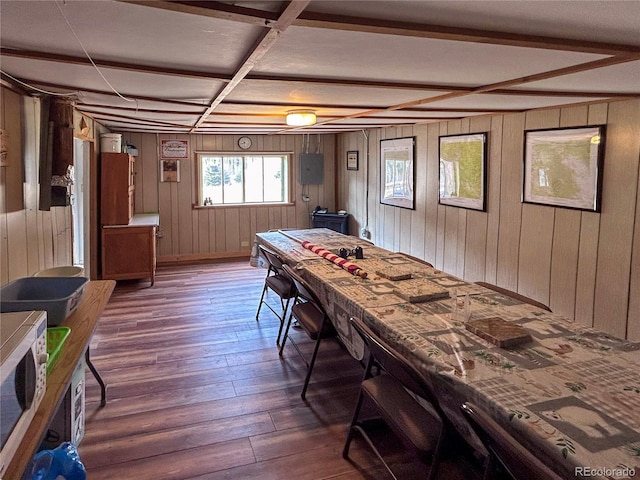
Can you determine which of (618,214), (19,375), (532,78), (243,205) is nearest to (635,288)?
(618,214)

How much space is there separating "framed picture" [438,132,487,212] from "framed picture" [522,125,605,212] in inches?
21.4

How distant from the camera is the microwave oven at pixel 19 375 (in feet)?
3.76

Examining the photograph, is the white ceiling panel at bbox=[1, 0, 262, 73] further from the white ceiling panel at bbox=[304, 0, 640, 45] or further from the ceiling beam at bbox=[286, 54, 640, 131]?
the ceiling beam at bbox=[286, 54, 640, 131]

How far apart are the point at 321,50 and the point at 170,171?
18.5ft

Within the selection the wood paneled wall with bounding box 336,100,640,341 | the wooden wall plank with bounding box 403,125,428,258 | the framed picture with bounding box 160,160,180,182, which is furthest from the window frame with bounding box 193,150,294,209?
the wooden wall plank with bounding box 403,125,428,258

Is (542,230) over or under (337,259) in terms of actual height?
over

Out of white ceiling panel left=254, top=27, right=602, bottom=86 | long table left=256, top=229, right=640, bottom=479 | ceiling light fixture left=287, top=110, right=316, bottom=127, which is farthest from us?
ceiling light fixture left=287, top=110, right=316, bottom=127

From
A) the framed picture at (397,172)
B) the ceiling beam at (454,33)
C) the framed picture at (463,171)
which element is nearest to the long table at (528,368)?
the ceiling beam at (454,33)

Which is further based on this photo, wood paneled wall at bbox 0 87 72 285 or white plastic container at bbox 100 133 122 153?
white plastic container at bbox 100 133 122 153

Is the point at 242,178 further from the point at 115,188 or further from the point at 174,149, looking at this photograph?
the point at 115,188

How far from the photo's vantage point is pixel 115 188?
213 inches

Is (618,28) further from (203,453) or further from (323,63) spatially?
(203,453)

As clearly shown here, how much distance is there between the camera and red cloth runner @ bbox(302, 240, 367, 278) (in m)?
3.08

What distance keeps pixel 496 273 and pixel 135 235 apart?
4104 millimetres
